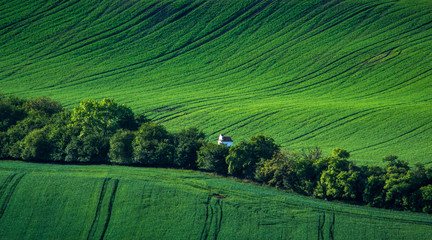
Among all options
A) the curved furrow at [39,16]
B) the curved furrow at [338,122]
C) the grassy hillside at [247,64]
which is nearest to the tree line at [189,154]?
the curved furrow at [338,122]

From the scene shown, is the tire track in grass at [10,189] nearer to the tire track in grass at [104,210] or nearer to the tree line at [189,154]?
the tire track in grass at [104,210]

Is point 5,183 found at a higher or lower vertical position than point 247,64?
lower

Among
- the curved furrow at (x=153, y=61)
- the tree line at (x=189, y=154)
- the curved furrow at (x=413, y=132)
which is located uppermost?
the curved furrow at (x=153, y=61)

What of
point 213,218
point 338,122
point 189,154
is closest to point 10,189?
point 213,218

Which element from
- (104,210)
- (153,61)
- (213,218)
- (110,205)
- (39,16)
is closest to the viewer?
(213,218)

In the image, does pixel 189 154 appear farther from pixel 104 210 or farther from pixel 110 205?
pixel 104 210

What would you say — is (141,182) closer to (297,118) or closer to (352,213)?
(352,213)
